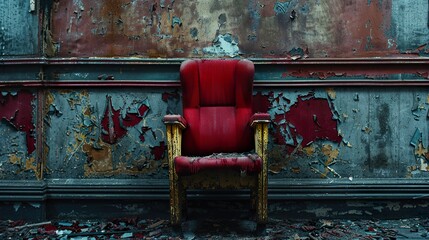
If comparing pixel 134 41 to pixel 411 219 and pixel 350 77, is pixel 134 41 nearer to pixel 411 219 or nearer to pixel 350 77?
pixel 350 77

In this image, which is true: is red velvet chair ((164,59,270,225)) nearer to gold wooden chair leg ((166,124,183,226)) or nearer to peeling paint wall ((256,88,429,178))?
gold wooden chair leg ((166,124,183,226))

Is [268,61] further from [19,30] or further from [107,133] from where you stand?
[19,30]

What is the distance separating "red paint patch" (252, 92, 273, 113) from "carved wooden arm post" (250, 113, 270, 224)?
1.91ft

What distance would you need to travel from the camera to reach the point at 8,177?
11.4 feet

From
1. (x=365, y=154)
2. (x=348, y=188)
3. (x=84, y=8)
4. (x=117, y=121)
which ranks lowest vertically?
(x=348, y=188)

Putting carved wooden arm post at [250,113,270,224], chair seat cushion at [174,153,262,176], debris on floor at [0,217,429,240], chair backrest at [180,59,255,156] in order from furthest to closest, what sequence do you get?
chair backrest at [180,59,255,156]
debris on floor at [0,217,429,240]
carved wooden arm post at [250,113,270,224]
chair seat cushion at [174,153,262,176]

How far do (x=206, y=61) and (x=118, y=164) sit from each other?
1.07 m

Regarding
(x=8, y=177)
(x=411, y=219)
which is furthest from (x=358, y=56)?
(x=8, y=177)

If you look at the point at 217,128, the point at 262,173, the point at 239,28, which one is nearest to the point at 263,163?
the point at 262,173

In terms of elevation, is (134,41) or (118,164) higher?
(134,41)

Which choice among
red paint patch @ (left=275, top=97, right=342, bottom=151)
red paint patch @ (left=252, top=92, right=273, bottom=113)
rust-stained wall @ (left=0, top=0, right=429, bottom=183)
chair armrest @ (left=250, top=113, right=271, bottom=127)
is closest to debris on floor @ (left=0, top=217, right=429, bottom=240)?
rust-stained wall @ (left=0, top=0, right=429, bottom=183)

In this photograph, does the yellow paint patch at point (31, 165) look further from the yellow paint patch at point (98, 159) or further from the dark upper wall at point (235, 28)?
the dark upper wall at point (235, 28)

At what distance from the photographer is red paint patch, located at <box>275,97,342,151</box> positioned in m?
3.53

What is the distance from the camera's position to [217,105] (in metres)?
3.37
